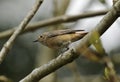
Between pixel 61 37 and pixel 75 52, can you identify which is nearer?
pixel 75 52

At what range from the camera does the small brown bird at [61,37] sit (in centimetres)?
115

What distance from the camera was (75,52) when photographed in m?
1.07

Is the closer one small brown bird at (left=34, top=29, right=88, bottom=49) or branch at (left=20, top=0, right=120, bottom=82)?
branch at (left=20, top=0, right=120, bottom=82)

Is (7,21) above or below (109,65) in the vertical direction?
below

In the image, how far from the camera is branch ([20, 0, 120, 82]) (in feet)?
3.28

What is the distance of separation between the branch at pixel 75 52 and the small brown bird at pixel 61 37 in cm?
6

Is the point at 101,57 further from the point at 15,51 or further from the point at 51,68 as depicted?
the point at 15,51

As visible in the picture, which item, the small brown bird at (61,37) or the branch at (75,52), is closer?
the branch at (75,52)

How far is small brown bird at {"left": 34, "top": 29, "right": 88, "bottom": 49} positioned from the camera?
1.15 metres

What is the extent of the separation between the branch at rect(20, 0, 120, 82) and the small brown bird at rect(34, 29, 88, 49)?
0.06 metres

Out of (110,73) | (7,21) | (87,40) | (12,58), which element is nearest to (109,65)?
(110,73)

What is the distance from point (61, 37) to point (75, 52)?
0.19 m

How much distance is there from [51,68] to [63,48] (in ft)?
0.44

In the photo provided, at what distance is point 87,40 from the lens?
986 mm
